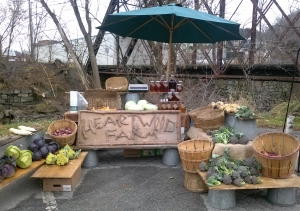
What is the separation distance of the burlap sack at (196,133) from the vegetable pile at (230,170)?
0.60 meters

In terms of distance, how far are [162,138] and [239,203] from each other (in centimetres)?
166

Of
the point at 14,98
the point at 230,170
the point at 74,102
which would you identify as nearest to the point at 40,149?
the point at 74,102

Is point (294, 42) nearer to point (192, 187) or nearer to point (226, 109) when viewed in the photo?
point (226, 109)

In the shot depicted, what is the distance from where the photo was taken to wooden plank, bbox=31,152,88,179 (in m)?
3.36

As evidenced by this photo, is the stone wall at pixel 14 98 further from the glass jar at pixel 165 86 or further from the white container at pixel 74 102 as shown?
the glass jar at pixel 165 86

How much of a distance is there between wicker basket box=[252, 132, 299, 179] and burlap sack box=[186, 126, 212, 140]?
77cm

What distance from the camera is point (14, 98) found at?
14.0 meters

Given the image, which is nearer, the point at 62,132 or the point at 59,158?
the point at 59,158

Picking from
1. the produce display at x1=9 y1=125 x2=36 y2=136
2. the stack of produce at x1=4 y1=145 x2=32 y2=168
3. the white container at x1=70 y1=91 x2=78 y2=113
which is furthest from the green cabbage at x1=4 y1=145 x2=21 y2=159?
the white container at x1=70 y1=91 x2=78 y2=113

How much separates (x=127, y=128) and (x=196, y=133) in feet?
3.76

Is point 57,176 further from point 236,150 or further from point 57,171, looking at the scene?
point 236,150

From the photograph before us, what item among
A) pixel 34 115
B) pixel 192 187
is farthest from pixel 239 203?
pixel 34 115

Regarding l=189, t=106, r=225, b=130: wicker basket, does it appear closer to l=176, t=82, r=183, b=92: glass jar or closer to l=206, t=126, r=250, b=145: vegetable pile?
l=206, t=126, r=250, b=145: vegetable pile

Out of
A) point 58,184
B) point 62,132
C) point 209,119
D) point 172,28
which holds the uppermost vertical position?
point 172,28
